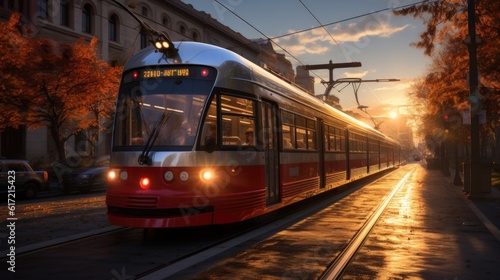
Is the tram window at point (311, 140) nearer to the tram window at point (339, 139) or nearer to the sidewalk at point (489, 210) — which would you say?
the tram window at point (339, 139)

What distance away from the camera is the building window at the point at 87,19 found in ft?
115

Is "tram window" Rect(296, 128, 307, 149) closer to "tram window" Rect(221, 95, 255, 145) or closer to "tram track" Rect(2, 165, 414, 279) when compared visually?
"tram track" Rect(2, 165, 414, 279)

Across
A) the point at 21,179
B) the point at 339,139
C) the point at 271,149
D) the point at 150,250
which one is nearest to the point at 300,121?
the point at 271,149

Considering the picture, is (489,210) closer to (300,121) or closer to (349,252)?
(300,121)

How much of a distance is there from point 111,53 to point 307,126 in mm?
27216

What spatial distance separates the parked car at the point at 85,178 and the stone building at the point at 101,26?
6394mm

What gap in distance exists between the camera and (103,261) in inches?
275

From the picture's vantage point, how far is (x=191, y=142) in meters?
8.12

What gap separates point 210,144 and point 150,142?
40.8 inches

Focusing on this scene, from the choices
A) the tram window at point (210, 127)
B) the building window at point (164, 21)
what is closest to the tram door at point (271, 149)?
the tram window at point (210, 127)

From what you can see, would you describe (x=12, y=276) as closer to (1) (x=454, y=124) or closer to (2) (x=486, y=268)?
(2) (x=486, y=268)

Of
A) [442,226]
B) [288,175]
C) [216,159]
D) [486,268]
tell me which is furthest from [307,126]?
[486,268]

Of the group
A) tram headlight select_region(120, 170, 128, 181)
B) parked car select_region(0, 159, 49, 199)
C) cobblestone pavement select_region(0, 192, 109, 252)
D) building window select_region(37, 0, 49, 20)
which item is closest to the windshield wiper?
tram headlight select_region(120, 170, 128, 181)

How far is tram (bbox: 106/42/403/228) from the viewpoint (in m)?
8.00
